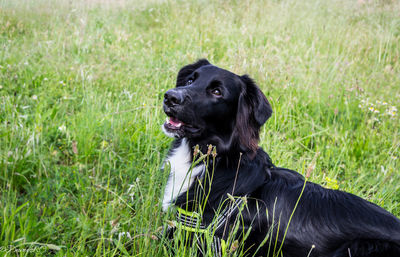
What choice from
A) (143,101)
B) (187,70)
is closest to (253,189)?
(187,70)

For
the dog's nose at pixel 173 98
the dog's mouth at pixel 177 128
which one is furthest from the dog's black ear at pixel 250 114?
the dog's nose at pixel 173 98

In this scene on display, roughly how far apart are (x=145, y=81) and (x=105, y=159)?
1.49 m

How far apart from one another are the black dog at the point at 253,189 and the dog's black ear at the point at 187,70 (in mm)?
307

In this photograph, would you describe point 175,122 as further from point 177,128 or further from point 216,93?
point 216,93

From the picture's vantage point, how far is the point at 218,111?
2371mm

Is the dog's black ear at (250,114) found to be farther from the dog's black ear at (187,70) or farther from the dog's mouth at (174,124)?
the dog's black ear at (187,70)

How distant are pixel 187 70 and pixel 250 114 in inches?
33.8

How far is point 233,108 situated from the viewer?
244 cm

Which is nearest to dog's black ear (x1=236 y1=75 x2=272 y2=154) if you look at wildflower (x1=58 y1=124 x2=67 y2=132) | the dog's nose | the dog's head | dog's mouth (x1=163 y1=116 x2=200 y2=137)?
the dog's head

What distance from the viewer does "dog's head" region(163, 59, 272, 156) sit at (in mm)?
2252

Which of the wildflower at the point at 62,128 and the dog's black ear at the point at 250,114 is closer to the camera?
the dog's black ear at the point at 250,114

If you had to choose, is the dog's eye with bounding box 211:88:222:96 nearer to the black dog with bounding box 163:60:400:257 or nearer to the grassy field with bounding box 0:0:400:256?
the black dog with bounding box 163:60:400:257

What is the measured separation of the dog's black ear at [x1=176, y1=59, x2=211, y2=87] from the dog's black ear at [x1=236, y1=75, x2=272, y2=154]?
52cm

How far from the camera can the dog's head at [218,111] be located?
225 cm
